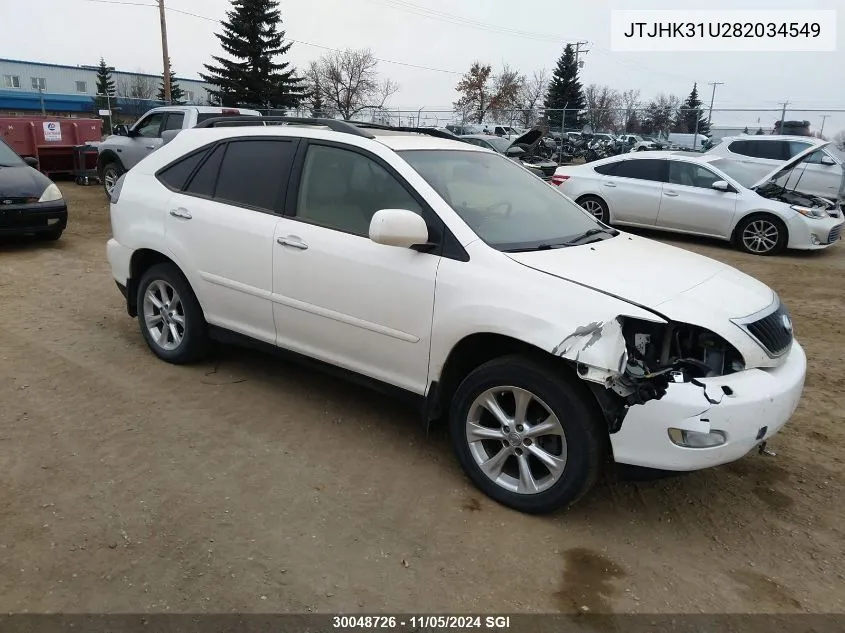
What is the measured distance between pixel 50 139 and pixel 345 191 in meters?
16.8

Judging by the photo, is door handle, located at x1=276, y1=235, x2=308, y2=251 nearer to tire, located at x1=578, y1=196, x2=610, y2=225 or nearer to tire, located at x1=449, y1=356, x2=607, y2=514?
tire, located at x1=449, y1=356, x2=607, y2=514

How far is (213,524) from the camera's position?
9.89 ft

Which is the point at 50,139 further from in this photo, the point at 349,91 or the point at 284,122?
the point at 349,91

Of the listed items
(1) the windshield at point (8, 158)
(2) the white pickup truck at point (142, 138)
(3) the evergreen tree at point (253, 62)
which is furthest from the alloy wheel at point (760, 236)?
(3) the evergreen tree at point (253, 62)

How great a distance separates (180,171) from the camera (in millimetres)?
4625

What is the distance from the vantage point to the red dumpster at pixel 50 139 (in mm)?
16375

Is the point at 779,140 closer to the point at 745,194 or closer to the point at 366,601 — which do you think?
the point at 745,194

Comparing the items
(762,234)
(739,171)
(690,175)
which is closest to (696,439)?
(762,234)

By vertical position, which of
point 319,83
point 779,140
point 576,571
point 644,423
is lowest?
point 576,571

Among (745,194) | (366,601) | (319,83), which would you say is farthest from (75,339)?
(319,83)

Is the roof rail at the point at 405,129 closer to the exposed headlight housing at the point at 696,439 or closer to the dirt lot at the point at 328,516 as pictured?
the dirt lot at the point at 328,516

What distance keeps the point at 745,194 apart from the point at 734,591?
9.35 meters

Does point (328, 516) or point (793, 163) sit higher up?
point (793, 163)

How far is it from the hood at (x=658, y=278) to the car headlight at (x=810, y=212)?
7.92 meters
